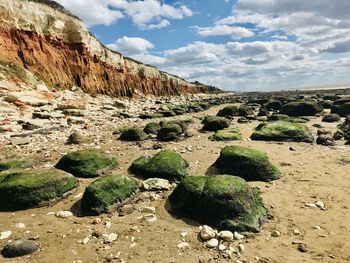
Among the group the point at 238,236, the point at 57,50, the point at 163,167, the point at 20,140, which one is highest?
the point at 57,50

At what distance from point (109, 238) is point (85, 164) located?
182 inches

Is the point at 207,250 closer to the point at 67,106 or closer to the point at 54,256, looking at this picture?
the point at 54,256

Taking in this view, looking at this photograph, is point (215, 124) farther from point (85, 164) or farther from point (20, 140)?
point (85, 164)

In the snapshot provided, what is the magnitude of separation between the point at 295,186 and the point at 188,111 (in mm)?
27152

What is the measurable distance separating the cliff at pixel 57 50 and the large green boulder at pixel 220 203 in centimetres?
2911

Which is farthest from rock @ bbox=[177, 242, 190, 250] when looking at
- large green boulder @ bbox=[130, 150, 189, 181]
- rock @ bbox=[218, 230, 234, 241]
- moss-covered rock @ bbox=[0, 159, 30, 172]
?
moss-covered rock @ bbox=[0, 159, 30, 172]

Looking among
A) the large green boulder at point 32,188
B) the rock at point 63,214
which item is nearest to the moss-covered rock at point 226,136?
the large green boulder at point 32,188

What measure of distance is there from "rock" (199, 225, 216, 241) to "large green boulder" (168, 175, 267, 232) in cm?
31

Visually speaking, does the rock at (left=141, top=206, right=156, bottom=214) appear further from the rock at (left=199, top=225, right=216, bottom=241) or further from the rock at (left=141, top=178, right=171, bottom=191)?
the rock at (left=199, top=225, right=216, bottom=241)

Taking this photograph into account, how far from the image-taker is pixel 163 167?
11172mm

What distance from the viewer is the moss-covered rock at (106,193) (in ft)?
28.3

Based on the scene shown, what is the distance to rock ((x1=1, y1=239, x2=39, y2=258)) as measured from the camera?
22.0 ft

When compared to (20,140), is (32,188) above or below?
below

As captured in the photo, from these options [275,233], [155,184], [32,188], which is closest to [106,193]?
[155,184]
